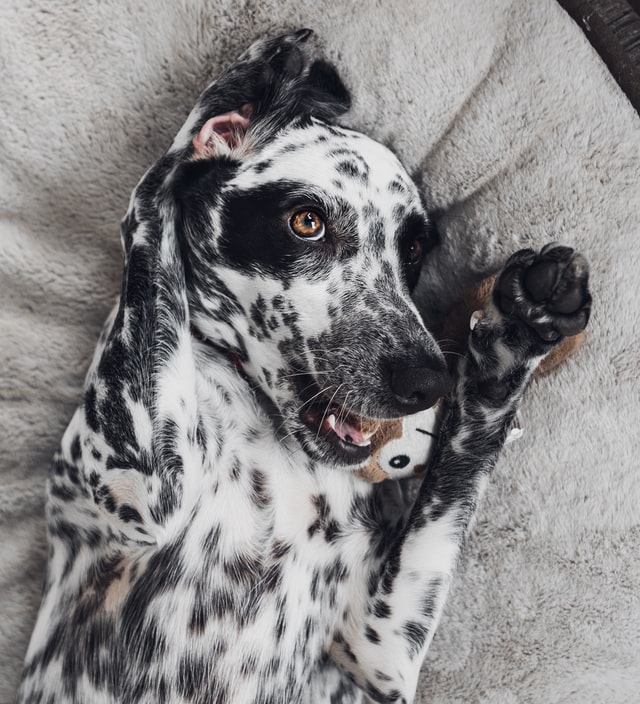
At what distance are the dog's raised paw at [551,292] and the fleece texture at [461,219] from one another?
0.39m

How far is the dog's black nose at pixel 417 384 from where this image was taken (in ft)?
5.36

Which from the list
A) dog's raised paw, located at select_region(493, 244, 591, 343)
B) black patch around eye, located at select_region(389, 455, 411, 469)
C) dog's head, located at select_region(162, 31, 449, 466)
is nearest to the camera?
dog's raised paw, located at select_region(493, 244, 591, 343)

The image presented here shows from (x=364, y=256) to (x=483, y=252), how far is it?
45cm

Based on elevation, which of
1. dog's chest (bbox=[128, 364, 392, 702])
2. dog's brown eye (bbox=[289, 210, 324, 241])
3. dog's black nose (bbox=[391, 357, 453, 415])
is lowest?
dog's chest (bbox=[128, 364, 392, 702])

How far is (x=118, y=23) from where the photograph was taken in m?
2.06

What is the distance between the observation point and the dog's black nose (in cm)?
163

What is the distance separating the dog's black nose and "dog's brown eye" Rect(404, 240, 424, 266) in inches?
15.2

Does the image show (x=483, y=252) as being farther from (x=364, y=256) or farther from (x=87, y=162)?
(x=87, y=162)

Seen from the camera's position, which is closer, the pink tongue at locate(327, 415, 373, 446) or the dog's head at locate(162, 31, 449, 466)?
the dog's head at locate(162, 31, 449, 466)

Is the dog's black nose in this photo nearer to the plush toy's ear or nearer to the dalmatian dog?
the dalmatian dog

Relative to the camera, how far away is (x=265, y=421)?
1.94 meters

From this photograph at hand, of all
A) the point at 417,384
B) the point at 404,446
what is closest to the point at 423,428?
the point at 404,446

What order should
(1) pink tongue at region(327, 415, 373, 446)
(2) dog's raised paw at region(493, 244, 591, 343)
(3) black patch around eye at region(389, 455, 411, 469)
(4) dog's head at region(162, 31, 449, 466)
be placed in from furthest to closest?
(3) black patch around eye at region(389, 455, 411, 469)
(1) pink tongue at region(327, 415, 373, 446)
(4) dog's head at region(162, 31, 449, 466)
(2) dog's raised paw at region(493, 244, 591, 343)

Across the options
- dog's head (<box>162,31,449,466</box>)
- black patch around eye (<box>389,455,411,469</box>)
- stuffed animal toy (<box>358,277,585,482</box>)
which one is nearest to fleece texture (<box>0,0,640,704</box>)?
stuffed animal toy (<box>358,277,585,482</box>)
